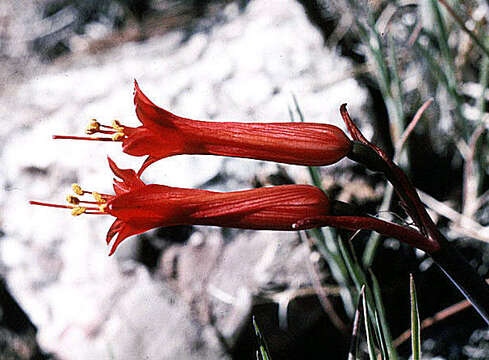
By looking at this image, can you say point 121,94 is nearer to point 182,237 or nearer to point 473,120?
point 182,237

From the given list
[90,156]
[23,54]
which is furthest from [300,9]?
[23,54]

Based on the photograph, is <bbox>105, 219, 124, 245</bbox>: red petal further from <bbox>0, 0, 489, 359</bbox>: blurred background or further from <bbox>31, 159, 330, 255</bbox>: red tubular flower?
<bbox>0, 0, 489, 359</bbox>: blurred background

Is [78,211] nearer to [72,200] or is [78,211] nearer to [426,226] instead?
[72,200]

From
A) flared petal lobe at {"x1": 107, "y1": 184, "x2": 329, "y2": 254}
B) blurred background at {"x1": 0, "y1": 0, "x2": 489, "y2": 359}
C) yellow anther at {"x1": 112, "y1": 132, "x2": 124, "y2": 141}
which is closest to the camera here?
flared petal lobe at {"x1": 107, "y1": 184, "x2": 329, "y2": 254}

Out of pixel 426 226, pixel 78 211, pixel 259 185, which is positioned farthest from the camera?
pixel 259 185

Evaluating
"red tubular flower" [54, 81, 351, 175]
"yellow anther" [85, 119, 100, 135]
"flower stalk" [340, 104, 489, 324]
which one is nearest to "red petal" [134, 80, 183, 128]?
"red tubular flower" [54, 81, 351, 175]

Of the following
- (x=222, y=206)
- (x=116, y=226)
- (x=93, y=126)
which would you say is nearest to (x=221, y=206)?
(x=222, y=206)

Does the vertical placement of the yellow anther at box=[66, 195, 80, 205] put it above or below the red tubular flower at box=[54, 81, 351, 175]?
below
